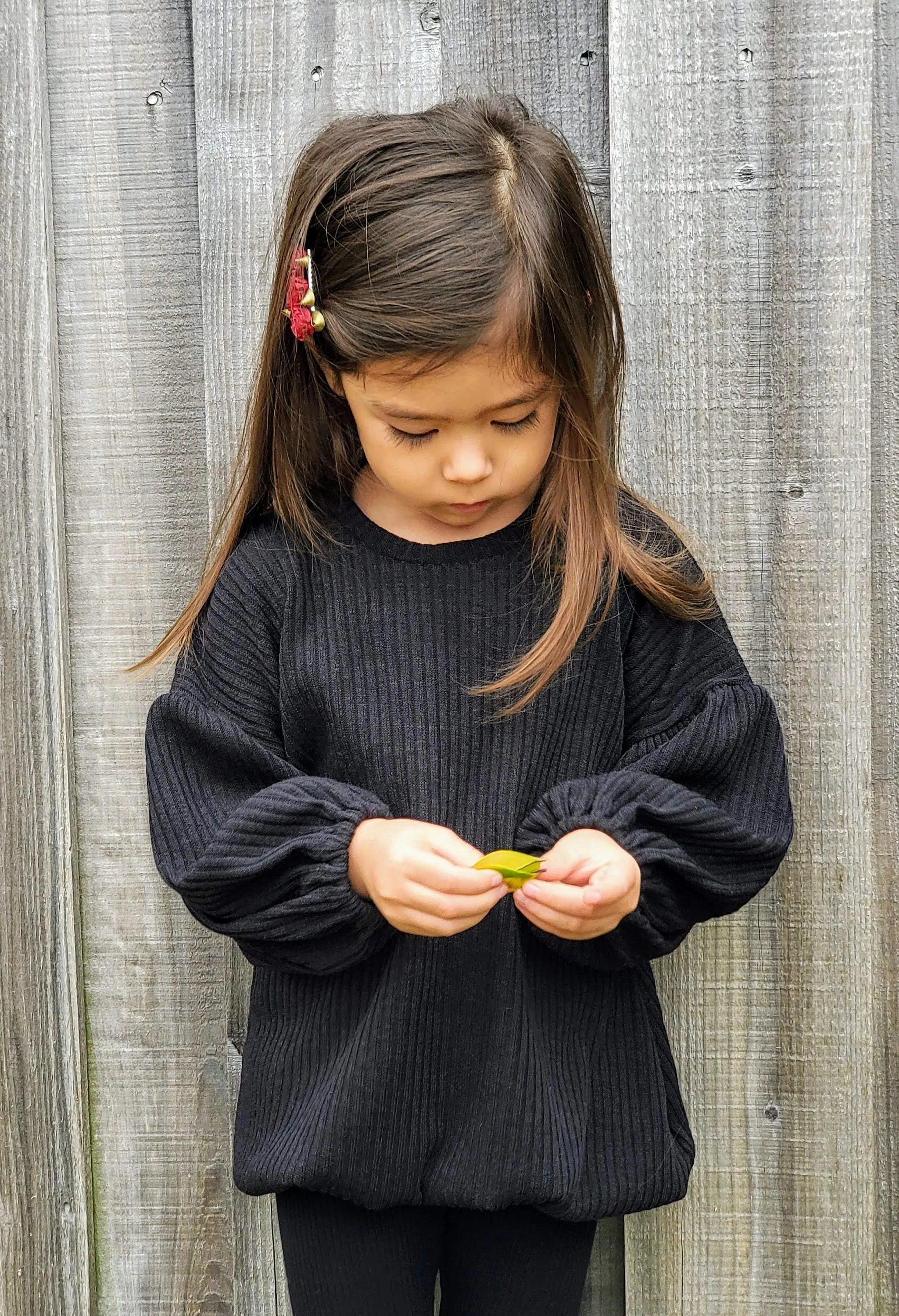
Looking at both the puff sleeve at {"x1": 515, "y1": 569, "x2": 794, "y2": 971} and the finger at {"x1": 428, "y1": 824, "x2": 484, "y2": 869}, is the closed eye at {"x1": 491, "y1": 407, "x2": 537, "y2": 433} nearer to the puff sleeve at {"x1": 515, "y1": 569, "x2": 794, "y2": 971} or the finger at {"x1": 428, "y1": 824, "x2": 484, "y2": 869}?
Answer: the puff sleeve at {"x1": 515, "y1": 569, "x2": 794, "y2": 971}

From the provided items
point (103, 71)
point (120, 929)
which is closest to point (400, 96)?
point (103, 71)

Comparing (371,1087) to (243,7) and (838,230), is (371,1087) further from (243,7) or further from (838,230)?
(243,7)

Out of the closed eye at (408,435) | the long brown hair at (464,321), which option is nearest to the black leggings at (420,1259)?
the long brown hair at (464,321)

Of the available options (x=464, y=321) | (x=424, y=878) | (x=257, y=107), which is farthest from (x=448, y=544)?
(x=257, y=107)

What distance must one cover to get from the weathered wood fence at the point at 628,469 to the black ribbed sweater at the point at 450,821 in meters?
0.24

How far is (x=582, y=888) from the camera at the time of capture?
3.37ft

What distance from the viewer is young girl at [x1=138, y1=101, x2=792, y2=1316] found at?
108cm

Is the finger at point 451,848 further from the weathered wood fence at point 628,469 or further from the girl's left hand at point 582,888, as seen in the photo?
the weathered wood fence at point 628,469

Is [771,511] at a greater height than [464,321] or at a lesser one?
lesser

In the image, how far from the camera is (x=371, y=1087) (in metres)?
1.16

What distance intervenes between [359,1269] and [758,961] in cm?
57

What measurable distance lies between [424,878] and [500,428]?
0.40 meters

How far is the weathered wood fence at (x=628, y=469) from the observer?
1.36 meters

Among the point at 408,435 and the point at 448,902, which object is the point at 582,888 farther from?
the point at 408,435
